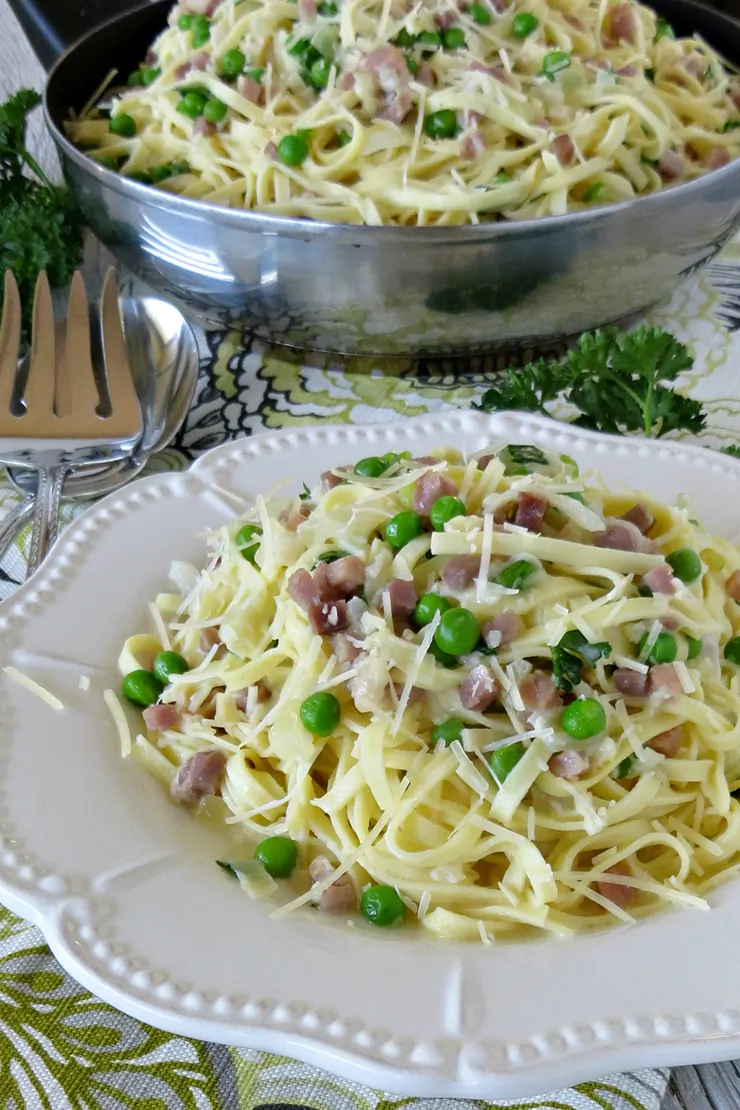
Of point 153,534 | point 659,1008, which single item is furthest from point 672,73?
point 659,1008

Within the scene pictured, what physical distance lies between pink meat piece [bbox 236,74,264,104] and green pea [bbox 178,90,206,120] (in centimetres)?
14

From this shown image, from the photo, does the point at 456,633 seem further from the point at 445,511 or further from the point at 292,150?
Answer: the point at 292,150

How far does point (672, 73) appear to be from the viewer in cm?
329

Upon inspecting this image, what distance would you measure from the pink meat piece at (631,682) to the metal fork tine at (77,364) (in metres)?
1.61

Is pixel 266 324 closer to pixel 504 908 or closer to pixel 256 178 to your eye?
pixel 256 178

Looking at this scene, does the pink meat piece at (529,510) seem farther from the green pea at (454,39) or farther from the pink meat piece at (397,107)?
the green pea at (454,39)

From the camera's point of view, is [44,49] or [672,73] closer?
[672,73]

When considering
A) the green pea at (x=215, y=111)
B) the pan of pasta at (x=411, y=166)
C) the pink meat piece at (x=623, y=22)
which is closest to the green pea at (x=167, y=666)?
the pan of pasta at (x=411, y=166)

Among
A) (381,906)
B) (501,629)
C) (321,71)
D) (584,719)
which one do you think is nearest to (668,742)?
(584,719)

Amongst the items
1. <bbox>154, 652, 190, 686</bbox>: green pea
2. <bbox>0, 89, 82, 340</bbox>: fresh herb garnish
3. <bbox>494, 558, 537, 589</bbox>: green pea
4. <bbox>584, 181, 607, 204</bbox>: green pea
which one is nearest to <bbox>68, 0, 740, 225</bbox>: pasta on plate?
<bbox>584, 181, 607, 204</bbox>: green pea

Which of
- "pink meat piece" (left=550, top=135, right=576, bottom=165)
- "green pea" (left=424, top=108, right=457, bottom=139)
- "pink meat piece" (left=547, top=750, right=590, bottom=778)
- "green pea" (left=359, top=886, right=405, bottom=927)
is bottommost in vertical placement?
"green pea" (left=359, top=886, right=405, bottom=927)

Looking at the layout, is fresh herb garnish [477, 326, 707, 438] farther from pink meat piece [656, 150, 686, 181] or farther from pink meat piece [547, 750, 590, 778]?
pink meat piece [547, 750, 590, 778]

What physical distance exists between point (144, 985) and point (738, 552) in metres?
1.41

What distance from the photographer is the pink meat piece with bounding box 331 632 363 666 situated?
169 centimetres
